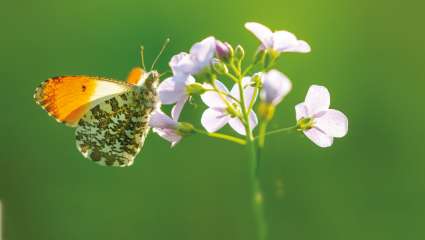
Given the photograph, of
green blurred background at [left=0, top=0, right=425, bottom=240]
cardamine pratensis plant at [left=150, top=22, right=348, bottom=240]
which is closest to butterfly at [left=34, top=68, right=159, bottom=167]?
cardamine pratensis plant at [left=150, top=22, right=348, bottom=240]

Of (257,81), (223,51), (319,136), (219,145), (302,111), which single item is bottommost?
(219,145)

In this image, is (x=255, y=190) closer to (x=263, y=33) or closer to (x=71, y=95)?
(x=263, y=33)

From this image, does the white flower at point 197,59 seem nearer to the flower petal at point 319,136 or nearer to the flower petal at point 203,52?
the flower petal at point 203,52

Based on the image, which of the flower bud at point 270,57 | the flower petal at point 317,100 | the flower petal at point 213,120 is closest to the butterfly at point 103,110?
the flower petal at point 213,120

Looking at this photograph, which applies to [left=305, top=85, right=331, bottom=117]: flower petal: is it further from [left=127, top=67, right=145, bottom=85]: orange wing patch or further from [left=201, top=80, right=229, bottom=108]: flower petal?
[left=127, top=67, right=145, bottom=85]: orange wing patch

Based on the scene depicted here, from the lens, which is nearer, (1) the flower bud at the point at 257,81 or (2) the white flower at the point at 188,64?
(2) the white flower at the point at 188,64

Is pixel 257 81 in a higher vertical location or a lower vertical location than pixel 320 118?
higher

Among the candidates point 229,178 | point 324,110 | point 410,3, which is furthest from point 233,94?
point 410,3

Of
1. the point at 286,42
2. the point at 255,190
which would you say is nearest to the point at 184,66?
the point at 286,42
